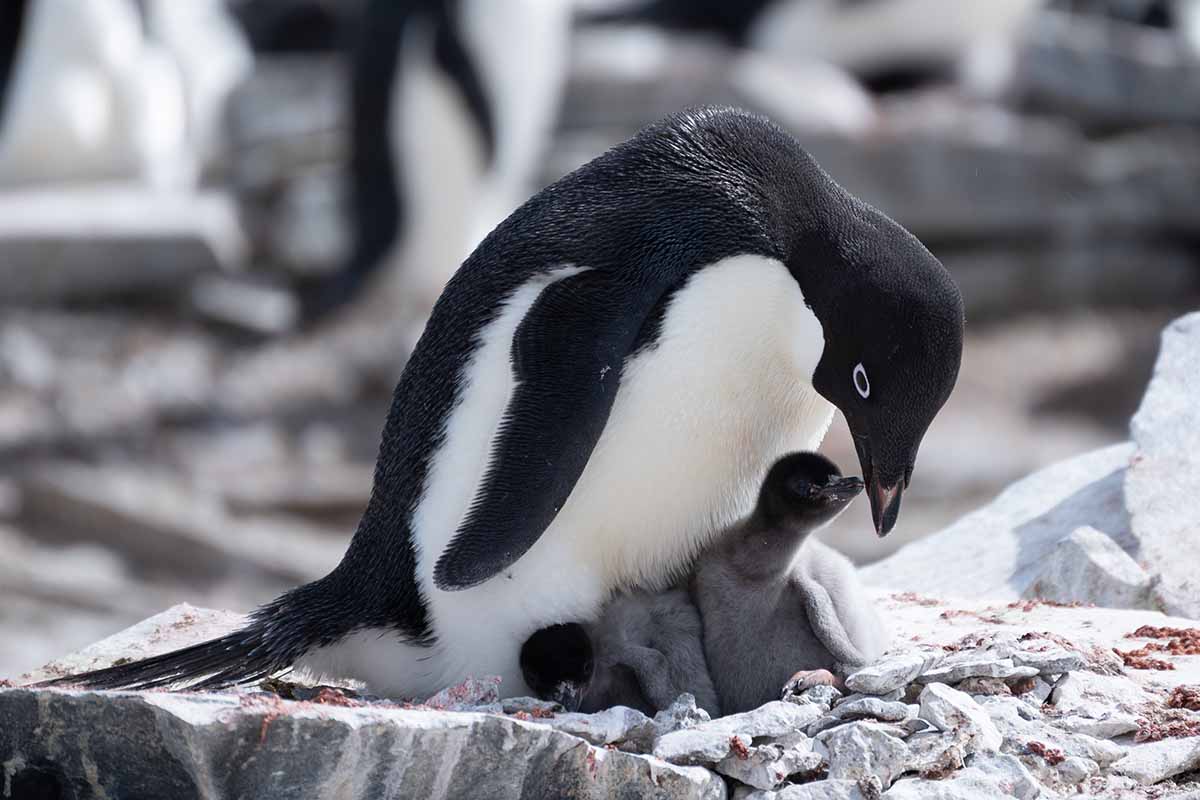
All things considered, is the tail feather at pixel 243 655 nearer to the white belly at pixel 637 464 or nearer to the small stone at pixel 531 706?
the white belly at pixel 637 464

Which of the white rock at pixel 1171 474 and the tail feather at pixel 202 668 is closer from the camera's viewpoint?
the tail feather at pixel 202 668

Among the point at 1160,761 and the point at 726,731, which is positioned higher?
the point at 726,731

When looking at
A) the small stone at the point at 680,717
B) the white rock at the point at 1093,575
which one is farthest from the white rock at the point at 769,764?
the white rock at the point at 1093,575

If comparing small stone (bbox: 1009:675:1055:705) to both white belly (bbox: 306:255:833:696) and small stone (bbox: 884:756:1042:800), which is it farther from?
white belly (bbox: 306:255:833:696)

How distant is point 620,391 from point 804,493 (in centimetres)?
37

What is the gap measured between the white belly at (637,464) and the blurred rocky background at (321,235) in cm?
431

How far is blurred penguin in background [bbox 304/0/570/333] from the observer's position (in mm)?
10297

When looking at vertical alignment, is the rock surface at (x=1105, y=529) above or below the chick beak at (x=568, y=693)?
below

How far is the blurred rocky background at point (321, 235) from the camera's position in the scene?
27.8 ft

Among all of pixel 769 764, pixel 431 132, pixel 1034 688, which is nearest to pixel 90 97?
pixel 431 132

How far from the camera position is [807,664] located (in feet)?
9.93

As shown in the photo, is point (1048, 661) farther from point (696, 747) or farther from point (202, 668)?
point (202, 668)

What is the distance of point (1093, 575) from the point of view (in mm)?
3803

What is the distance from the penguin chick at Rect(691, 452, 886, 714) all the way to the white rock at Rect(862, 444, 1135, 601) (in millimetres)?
1065
